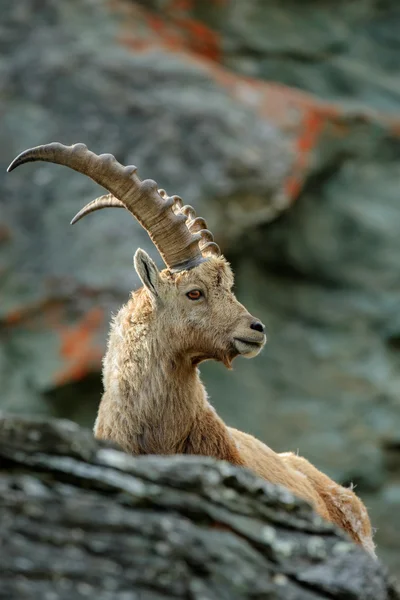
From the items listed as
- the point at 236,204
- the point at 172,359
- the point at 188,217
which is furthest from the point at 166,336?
the point at 236,204

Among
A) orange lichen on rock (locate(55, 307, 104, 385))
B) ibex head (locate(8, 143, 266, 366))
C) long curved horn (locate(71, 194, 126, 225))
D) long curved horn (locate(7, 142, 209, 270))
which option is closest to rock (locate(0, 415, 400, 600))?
ibex head (locate(8, 143, 266, 366))

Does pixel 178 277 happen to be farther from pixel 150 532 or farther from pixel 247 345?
pixel 150 532

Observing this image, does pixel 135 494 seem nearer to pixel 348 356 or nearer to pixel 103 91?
pixel 348 356

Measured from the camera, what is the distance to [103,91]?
21750 mm

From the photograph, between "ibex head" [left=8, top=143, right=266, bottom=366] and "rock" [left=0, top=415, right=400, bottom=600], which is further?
"ibex head" [left=8, top=143, right=266, bottom=366]

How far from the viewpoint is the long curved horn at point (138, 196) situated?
8.89 metres

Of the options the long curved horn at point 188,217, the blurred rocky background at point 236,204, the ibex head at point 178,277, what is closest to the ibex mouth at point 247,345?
the ibex head at point 178,277

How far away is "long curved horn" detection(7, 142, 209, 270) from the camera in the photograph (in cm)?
889

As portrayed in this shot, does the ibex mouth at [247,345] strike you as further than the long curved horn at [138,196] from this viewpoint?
No

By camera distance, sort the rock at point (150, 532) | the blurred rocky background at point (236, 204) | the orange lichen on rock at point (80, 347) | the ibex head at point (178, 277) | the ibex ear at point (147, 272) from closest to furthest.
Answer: the rock at point (150, 532), the ibex head at point (178, 277), the ibex ear at point (147, 272), the orange lichen on rock at point (80, 347), the blurred rocky background at point (236, 204)

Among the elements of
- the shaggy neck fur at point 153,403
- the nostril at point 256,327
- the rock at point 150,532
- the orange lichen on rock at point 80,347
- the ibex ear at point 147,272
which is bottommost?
the rock at point 150,532

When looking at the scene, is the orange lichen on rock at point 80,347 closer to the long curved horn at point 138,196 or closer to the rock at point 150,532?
the long curved horn at point 138,196

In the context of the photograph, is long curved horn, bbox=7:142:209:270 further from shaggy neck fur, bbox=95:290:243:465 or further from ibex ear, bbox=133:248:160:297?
shaggy neck fur, bbox=95:290:243:465

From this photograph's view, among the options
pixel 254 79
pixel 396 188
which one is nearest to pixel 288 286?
pixel 396 188
